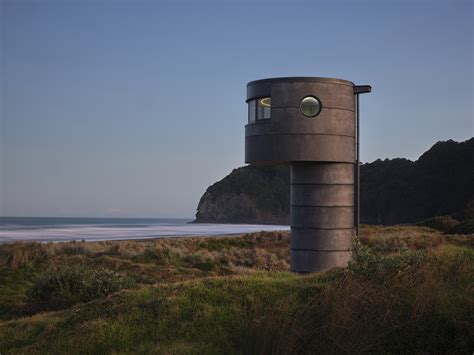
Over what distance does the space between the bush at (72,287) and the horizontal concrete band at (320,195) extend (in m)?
6.07

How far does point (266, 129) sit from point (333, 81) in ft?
8.61

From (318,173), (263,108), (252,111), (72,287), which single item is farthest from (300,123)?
(72,287)

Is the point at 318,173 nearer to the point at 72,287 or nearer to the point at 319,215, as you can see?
the point at 319,215

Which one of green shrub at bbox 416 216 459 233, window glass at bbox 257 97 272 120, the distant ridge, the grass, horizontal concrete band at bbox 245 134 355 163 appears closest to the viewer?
the grass

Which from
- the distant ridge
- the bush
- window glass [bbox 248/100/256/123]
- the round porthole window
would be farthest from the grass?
the distant ridge

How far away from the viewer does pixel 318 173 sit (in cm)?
1872

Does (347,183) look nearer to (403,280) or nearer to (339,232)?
(339,232)

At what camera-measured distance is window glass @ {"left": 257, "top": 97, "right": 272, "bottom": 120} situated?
1909 cm

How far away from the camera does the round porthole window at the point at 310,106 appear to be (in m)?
18.6

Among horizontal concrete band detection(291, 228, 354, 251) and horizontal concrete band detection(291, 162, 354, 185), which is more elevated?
horizontal concrete band detection(291, 162, 354, 185)

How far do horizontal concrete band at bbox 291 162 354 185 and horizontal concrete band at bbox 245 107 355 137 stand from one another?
1032 mm

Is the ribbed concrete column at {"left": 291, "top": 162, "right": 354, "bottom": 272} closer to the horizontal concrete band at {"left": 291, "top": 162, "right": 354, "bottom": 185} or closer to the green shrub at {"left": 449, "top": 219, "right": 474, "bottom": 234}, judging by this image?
the horizontal concrete band at {"left": 291, "top": 162, "right": 354, "bottom": 185}

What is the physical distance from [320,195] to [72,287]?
7.85m

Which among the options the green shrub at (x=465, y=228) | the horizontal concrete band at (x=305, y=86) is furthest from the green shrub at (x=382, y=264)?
the green shrub at (x=465, y=228)
